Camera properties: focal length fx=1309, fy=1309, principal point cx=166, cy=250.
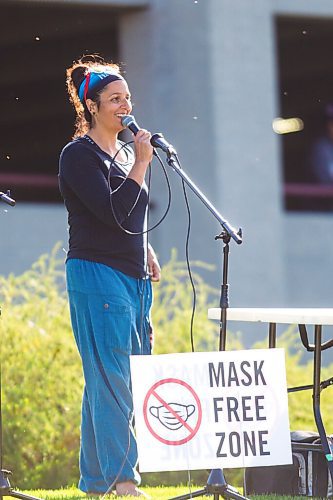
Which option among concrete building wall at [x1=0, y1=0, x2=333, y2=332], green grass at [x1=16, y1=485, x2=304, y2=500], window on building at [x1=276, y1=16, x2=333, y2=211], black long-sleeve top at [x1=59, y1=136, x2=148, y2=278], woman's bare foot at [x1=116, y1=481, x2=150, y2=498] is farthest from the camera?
window on building at [x1=276, y1=16, x2=333, y2=211]

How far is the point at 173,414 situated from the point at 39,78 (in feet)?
35.8

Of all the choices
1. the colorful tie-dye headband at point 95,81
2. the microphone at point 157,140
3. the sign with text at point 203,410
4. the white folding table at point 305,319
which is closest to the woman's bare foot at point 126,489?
the sign with text at point 203,410

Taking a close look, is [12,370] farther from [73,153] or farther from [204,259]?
[204,259]

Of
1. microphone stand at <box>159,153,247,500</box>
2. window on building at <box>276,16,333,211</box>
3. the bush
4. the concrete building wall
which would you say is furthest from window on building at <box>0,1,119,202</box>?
microphone stand at <box>159,153,247,500</box>

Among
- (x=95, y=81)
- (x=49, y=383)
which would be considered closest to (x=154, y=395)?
(x=95, y=81)

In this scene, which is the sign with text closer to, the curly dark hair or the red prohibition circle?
the red prohibition circle

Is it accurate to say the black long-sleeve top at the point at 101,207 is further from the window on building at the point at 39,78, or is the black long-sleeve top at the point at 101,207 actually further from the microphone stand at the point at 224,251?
the window on building at the point at 39,78

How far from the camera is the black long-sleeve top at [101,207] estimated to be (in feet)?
17.6

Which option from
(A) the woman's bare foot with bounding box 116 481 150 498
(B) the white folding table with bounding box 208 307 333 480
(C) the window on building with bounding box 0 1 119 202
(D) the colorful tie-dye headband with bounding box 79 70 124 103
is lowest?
(A) the woman's bare foot with bounding box 116 481 150 498

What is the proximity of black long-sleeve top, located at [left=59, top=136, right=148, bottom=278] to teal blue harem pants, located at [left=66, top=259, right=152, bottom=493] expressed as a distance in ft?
0.21

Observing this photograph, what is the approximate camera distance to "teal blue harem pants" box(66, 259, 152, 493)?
5.52 meters

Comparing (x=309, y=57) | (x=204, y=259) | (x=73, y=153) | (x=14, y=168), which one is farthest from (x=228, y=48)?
(x=73, y=153)

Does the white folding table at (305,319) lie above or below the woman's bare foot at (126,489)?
above

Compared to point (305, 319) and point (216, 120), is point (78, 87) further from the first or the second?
point (216, 120)
